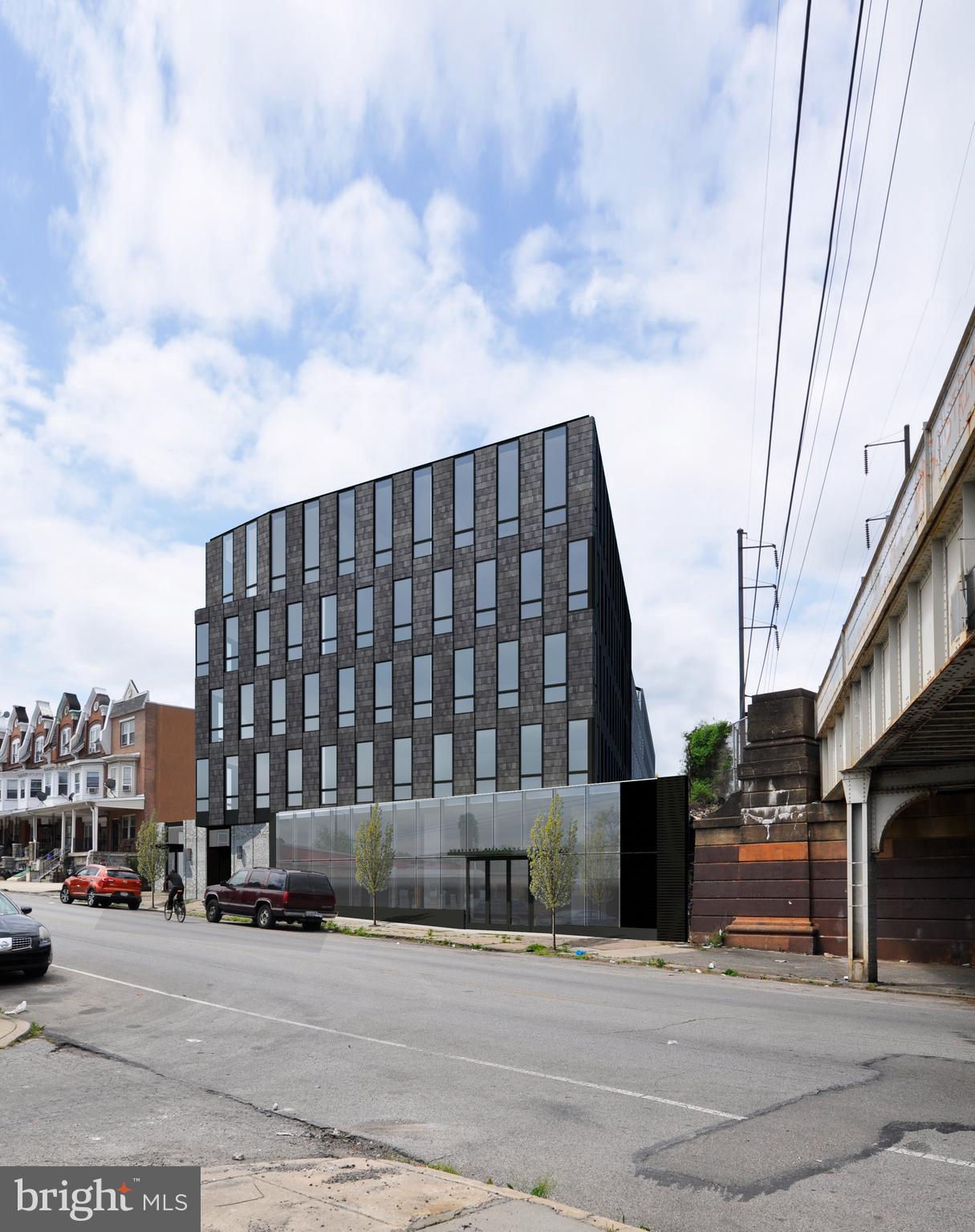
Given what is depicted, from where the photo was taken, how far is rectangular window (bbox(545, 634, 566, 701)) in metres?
39.4

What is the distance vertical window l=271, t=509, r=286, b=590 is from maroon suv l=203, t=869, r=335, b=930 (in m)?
18.5

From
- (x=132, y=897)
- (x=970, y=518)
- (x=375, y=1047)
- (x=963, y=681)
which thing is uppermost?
(x=970, y=518)

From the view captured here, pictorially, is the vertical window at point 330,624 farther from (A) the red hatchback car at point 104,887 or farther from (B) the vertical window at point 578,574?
(B) the vertical window at point 578,574

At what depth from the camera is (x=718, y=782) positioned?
5722cm

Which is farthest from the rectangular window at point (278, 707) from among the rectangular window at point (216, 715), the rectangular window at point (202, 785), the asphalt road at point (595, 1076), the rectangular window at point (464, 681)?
the asphalt road at point (595, 1076)

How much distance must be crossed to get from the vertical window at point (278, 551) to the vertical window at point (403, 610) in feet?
24.8

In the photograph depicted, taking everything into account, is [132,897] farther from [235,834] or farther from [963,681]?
[963,681]

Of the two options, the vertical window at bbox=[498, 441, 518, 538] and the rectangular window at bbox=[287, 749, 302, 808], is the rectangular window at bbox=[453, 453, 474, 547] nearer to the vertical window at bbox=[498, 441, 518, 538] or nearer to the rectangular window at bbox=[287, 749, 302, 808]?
the vertical window at bbox=[498, 441, 518, 538]

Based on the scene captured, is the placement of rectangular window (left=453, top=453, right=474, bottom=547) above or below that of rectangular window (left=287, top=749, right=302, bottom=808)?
above

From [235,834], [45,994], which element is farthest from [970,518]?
[235,834]

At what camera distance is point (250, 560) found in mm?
52375

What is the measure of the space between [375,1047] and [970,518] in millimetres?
8166

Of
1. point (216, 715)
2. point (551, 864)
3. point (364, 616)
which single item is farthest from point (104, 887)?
point (551, 864)

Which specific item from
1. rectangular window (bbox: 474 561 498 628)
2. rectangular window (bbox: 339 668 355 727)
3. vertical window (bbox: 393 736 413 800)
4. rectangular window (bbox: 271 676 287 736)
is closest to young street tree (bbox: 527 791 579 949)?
rectangular window (bbox: 474 561 498 628)
